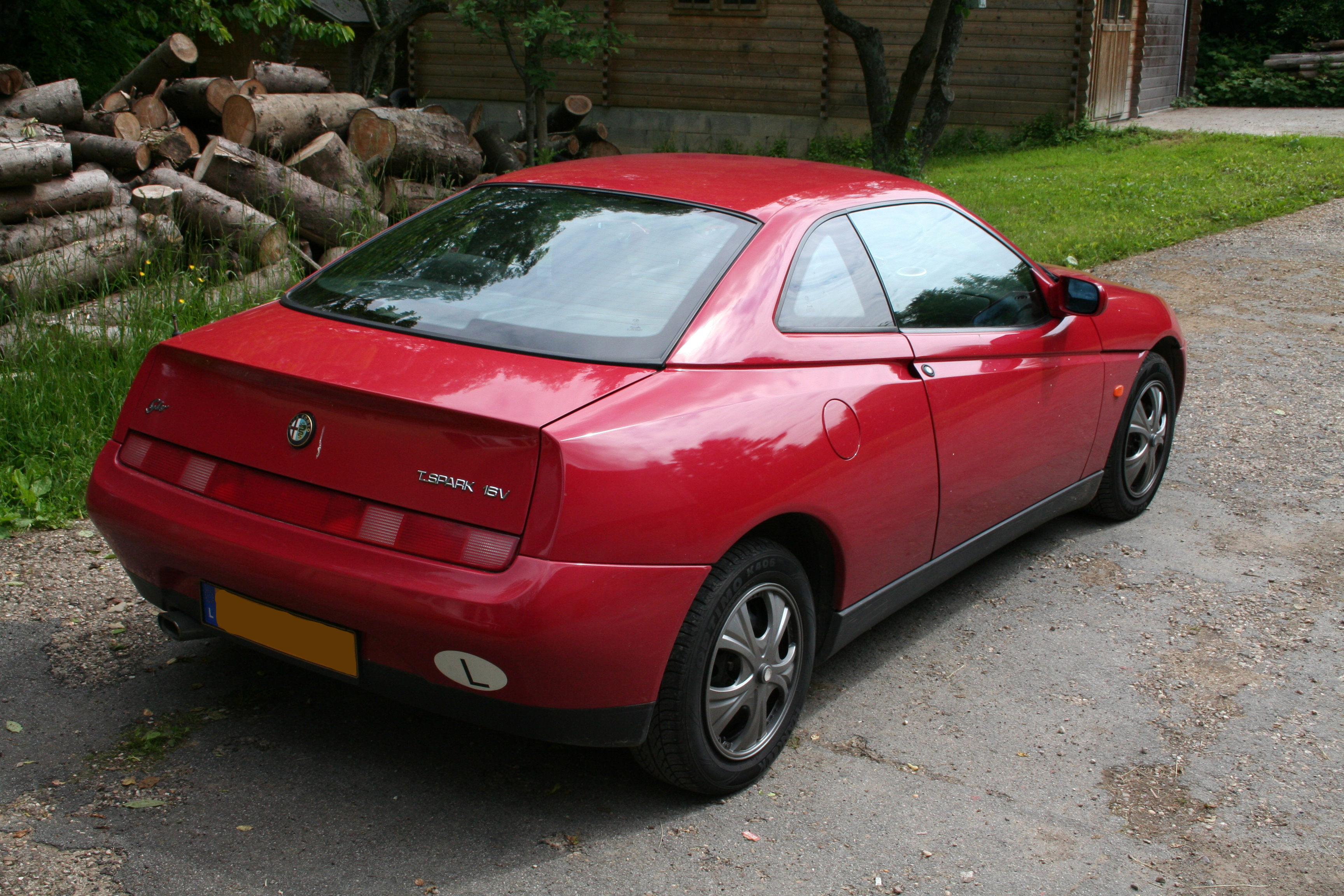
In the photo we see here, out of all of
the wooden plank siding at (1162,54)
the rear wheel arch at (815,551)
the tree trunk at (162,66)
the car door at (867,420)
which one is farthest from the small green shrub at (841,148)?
the rear wheel arch at (815,551)

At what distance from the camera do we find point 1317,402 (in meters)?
6.59

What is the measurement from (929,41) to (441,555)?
10923mm

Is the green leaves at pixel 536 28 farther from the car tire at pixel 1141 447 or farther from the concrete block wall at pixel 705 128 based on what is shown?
the car tire at pixel 1141 447

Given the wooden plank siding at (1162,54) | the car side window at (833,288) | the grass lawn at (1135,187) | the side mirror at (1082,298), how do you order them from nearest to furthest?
the car side window at (833,288), the side mirror at (1082,298), the grass lawn at (1135,187), the wooden plank siding at (1162,54)

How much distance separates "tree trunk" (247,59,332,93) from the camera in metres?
→ 10.2

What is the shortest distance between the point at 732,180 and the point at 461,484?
1.52 meters

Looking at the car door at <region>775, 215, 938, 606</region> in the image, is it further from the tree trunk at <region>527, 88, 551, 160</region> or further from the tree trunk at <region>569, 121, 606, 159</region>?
the tree trunk at <region>569, 121, 606, 159</region>

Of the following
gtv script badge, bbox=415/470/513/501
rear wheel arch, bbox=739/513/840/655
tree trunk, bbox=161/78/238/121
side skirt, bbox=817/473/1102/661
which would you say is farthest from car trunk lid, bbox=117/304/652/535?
tree trunk, bbox=161/78/238/121

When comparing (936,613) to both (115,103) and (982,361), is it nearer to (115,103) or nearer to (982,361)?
(982,361)

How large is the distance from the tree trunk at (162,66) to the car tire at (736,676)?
8819 mm

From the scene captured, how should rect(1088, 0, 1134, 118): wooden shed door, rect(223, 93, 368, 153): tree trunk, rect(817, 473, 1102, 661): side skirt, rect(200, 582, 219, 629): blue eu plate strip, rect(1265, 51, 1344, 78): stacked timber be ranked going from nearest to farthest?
1. rect(200, 582, 219, 629): blue eu plate strip
2. rect(817, 473, 1102, 661): side skirt
3. rect(223, 93, 368, 153): tree trunk
4. rect(1088, 0, 1134, 118): wooden shed door
5. rect(1265, 51, 1344, 78): stacked timber

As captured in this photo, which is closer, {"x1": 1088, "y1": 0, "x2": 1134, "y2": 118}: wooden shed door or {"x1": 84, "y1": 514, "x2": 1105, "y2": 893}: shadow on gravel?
{"x1": 84, "y1": 514, "x2": 1105, "y2": 893}: shadow on gravel

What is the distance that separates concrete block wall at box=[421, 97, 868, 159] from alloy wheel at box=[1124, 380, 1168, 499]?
14.6 m

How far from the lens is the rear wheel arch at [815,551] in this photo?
2.98 m
